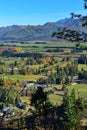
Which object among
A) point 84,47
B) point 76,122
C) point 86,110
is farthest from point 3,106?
point 84,47

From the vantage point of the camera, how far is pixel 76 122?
223 ft

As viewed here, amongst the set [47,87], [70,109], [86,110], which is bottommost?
[47,87]

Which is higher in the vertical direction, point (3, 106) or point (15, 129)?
point (15, 129)

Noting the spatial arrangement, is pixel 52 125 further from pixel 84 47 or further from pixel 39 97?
pixel 84 47

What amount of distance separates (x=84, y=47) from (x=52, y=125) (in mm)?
44732

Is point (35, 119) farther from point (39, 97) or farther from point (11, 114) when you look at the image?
point (11, 114)

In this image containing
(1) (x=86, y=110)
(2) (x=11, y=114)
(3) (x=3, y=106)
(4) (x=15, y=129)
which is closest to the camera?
(4) (x=15, y=129)

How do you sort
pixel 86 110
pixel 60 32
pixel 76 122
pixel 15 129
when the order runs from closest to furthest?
pixel 60 32 → pixel 76 122 → pixel 15 129 → pixel 86 110

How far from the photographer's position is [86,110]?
9269 centimetres

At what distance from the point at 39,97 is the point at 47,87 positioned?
138108mm

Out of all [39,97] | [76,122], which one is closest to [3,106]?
[76,122]

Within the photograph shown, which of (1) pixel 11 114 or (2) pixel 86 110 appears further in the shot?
(1) pixel 11 114

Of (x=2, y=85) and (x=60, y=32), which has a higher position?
(x=60, y=32)

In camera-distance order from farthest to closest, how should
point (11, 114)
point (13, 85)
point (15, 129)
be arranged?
1. point (13, 85)
2. point (11, 114)
3. point (15, 129)
